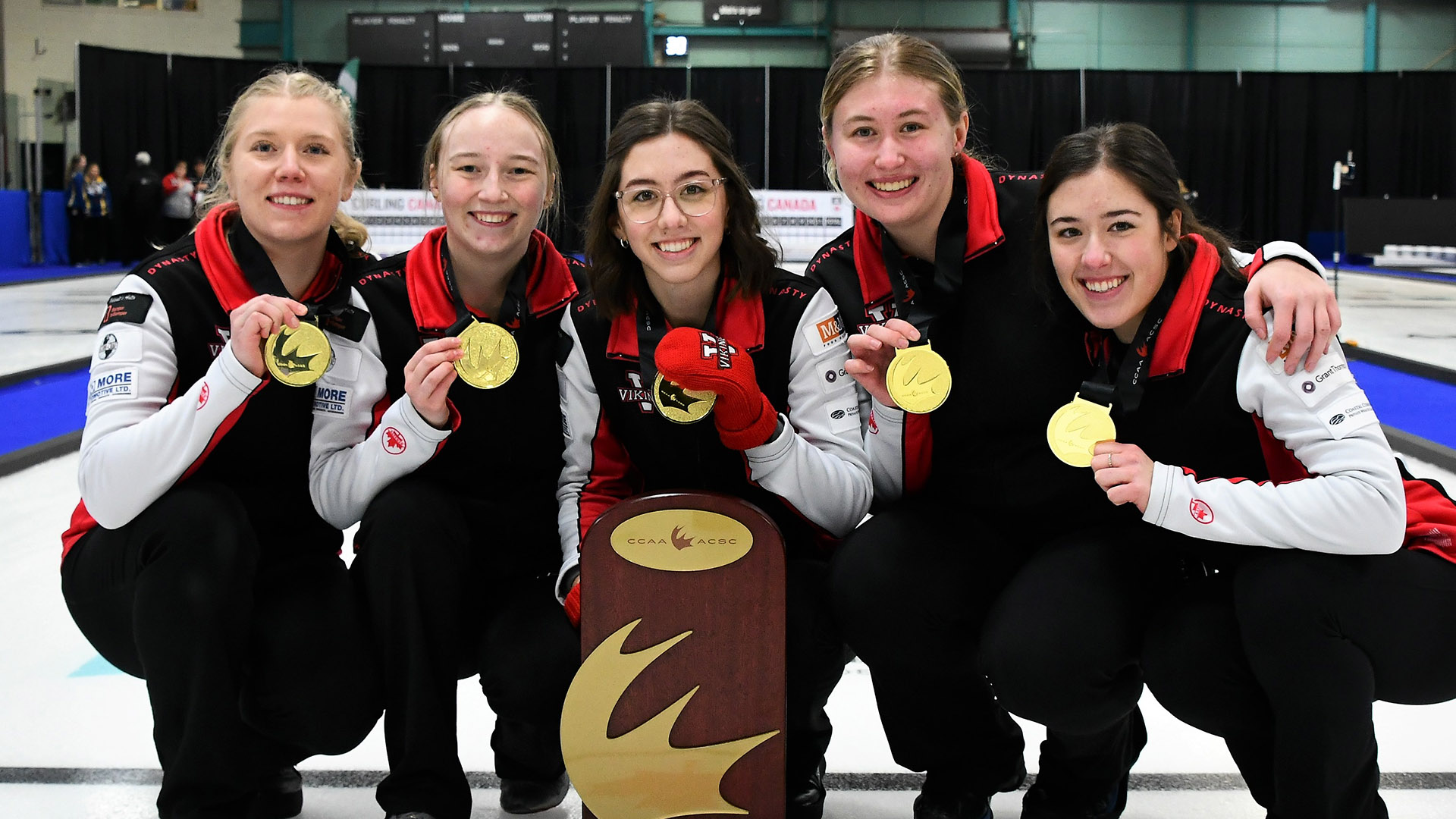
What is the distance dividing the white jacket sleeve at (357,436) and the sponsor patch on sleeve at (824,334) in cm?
61

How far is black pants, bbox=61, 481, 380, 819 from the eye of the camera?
1.61 meters

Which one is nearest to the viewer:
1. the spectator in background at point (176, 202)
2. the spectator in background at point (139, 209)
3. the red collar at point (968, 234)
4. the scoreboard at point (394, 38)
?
the red collar at point (968, 234)

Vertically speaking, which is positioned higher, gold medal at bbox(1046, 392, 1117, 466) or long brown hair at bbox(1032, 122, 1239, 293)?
long brown hair at bbox(1032, 122, 1239, 293)

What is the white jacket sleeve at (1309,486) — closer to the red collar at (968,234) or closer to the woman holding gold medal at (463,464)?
the red collar at (968,234)

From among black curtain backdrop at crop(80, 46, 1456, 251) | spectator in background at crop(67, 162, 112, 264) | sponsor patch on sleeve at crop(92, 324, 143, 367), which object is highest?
black curtain backdrop at crop(80, 46, 1456, 251)

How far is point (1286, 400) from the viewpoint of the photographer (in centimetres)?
157

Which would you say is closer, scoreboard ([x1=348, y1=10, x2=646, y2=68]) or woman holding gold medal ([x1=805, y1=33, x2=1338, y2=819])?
woman holding gold medal ([x1=805, y1=33, x2=1338, y2=819])

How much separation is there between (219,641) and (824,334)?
3.47 feet

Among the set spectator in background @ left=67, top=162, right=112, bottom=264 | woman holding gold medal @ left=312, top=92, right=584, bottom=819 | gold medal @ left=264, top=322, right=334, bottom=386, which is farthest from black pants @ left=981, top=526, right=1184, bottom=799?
spectator in background @ left=67, top=162, right=112, bottom=264

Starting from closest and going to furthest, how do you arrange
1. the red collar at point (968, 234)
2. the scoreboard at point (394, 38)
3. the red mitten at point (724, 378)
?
the red mitten at point (724, 378)
the red collar at point (968, 234)
the scoreboard at point (394, 38)

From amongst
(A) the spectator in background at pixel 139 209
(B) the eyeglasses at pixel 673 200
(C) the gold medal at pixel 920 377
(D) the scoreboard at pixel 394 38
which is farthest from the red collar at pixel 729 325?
(D) the scoreboard at pixel 394 38

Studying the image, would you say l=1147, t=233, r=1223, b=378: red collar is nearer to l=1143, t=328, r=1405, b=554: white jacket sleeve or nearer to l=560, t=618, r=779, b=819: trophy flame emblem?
l=1143, t=328, r=1405, b=554: white jacket sleeve

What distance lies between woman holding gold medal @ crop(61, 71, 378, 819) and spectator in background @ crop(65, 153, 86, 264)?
14.8 metres

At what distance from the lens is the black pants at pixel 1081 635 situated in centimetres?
160
